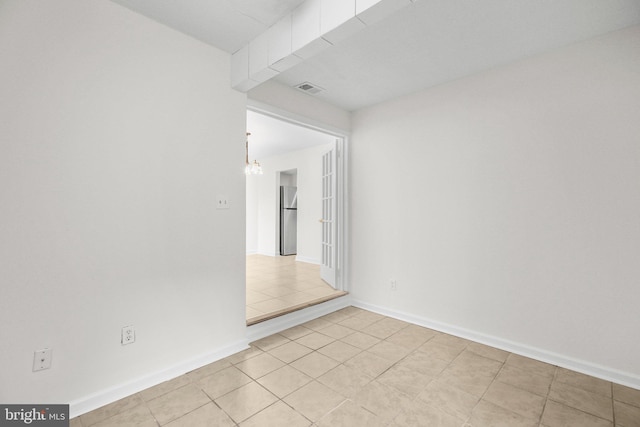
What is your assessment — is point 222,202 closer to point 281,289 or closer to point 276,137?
point 281,289

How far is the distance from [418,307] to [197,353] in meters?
2.17

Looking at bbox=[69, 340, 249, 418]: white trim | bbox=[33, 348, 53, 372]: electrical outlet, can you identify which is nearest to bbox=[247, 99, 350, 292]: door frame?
bbox=[69, 340, 249, 418]: white trim

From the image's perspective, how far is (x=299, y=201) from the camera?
6.46 meters

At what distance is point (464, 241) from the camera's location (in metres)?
2.76

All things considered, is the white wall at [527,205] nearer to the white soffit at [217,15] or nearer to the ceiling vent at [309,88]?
the ceiling vent at [309,88]

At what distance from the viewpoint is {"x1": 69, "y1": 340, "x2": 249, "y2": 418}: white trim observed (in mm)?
1679

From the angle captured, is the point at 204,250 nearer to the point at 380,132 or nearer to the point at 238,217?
the point at 238,217

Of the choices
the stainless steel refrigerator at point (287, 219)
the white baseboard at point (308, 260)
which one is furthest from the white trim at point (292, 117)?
the stainless steel refrigerator at point (287, 219)

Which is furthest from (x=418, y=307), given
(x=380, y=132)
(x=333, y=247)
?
(x=380, y=132)

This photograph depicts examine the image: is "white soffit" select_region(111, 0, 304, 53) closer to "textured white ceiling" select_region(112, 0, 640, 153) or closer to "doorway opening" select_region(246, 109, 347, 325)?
"textured white ceiling" select_region(112, 0, 640, 153)

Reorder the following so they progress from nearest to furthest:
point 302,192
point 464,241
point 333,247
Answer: point 464,241 → point 333,247 → point 302,192

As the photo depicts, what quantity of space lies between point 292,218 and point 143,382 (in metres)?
5.56

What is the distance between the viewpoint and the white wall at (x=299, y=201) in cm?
610

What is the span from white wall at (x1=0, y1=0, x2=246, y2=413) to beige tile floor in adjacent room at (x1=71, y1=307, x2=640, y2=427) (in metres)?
0.28
